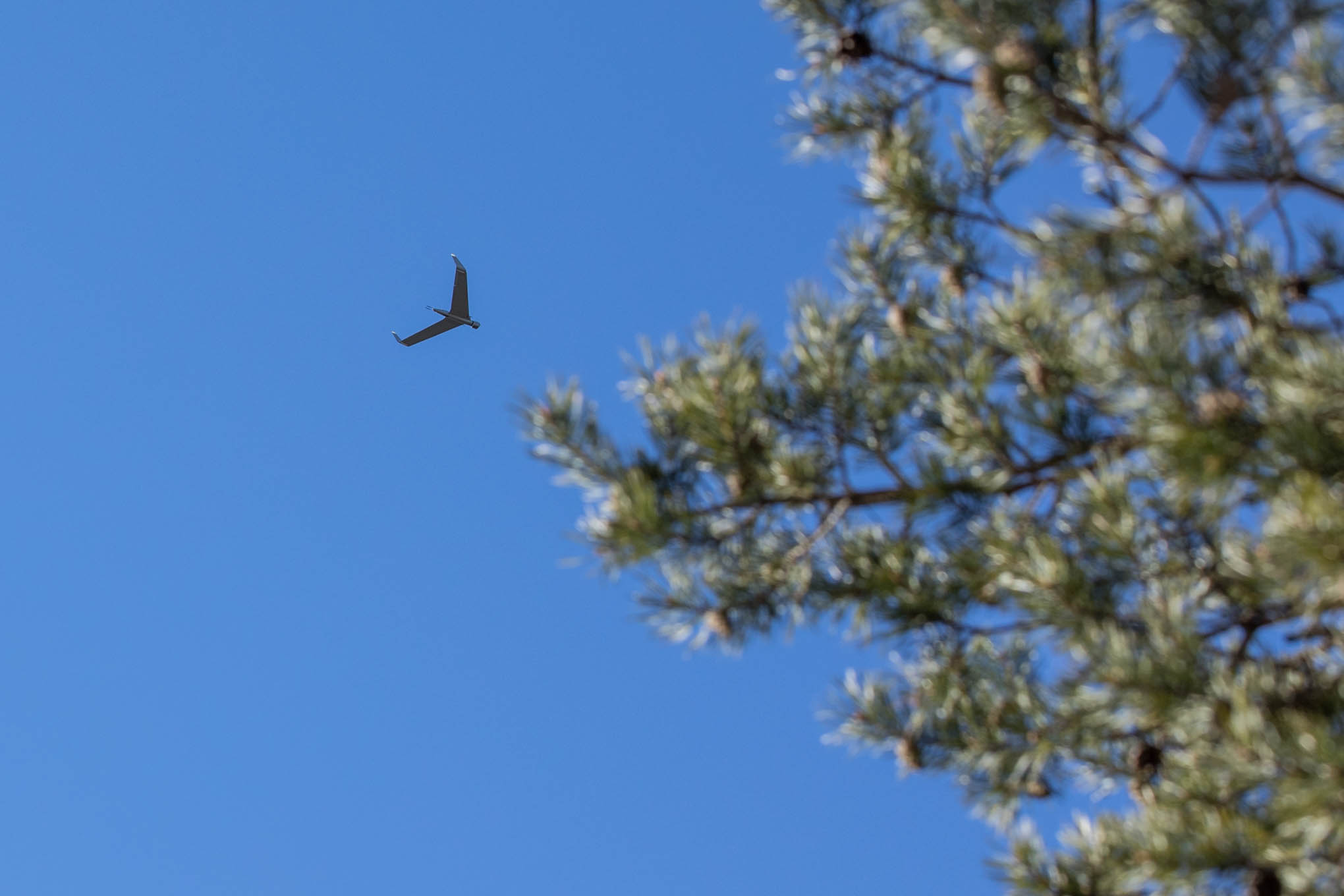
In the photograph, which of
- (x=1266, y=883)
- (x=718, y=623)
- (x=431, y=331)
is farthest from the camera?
(x=431, y=331)

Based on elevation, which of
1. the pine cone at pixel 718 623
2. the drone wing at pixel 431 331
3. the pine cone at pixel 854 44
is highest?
the drone wing at pixel 431 331

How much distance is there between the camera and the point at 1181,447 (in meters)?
2.83

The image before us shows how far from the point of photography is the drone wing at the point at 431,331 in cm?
676

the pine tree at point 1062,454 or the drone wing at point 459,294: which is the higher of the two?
the drone wing at point 459,294

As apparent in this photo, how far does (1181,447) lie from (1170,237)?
52 centimetres

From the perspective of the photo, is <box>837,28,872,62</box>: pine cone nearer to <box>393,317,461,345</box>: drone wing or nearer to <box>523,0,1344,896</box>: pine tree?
<box>523,0,1344,896</box>: pine tree

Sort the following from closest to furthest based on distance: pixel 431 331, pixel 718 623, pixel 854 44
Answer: pixel 718 623 < pixel 854 44 < pixel 431 331

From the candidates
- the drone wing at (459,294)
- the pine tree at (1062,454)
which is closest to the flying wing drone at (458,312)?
the drone wing at (459,294)

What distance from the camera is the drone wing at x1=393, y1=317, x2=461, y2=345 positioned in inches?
266

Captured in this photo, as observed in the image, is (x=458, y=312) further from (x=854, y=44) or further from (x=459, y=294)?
(x=854, y=44)

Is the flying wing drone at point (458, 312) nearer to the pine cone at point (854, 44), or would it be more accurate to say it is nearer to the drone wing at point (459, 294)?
the drone wing at point (459, 294)

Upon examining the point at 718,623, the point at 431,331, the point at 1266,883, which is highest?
the point at 431,331

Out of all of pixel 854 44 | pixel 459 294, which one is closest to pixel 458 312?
pixel 459 294

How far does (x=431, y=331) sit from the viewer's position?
7.05 metres
